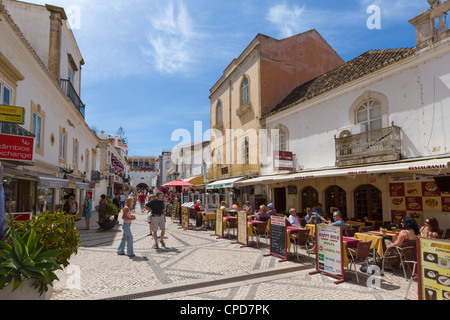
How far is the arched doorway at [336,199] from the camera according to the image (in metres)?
12.4

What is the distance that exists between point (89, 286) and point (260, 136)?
13526 mm

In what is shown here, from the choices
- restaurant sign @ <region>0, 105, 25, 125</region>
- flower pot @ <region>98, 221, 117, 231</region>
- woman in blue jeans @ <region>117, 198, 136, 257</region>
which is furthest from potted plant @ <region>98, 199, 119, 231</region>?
restaurant sign @ <region>0, 105, 25, 125</region>

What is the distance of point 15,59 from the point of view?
9023 millimetres

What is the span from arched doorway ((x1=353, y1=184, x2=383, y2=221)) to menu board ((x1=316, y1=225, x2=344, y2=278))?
588 cm

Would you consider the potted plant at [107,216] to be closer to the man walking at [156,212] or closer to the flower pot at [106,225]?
the flower pot at [106,225]

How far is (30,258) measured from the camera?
3.72 m

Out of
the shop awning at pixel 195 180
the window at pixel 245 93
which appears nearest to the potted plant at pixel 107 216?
the shop awning at pixel 195 180

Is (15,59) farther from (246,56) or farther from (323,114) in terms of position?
(246,56)

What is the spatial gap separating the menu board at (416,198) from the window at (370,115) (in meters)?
2.27

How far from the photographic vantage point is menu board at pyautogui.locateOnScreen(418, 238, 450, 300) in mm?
4023

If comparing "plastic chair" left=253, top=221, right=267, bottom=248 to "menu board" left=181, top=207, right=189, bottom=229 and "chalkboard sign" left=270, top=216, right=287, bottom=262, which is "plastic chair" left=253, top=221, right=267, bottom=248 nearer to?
"chalkboard sign" left=270, top=216, right=287, bottom=262

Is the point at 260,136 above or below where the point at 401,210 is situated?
above

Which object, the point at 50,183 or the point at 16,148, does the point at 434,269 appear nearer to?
the point at 16,148
